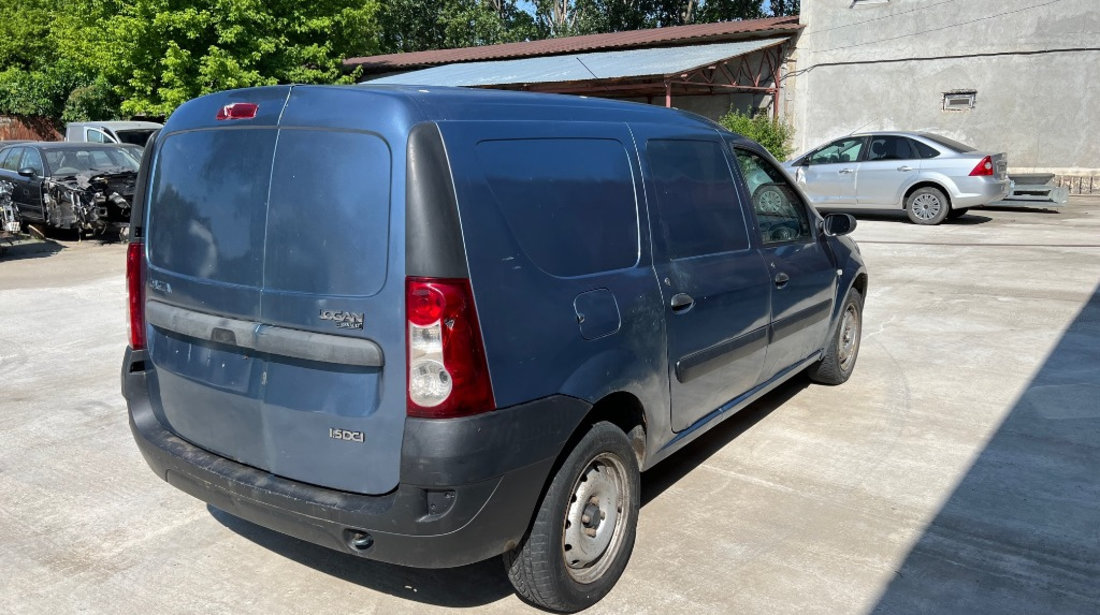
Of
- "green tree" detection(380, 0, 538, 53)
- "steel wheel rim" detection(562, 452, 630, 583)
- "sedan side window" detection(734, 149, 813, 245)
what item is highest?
"green tree" detection(380, 0, 538, 53)

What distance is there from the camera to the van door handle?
3832 millimetres

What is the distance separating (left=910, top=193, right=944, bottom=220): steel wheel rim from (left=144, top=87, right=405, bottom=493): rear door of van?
1419 cm

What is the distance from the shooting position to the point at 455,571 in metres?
3.74

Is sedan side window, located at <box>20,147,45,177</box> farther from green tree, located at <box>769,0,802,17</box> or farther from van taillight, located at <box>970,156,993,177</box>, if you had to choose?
green tree, located at <box>769,0,802,17</box>

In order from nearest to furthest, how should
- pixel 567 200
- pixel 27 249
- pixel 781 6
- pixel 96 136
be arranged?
pixel 567 200
pixel 27 249
pixel 96 136
pixel 781 6

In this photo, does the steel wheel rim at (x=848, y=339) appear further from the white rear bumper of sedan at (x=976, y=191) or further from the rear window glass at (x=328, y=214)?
the white rear bumper of sedan at (x=976, y=191)

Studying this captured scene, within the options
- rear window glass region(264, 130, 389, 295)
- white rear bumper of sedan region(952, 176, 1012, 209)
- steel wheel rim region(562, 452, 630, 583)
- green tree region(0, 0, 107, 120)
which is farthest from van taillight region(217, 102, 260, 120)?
green tree region(0, 0, 107, 120)

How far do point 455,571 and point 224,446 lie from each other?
1091 mm

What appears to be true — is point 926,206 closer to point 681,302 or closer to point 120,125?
point 681,302

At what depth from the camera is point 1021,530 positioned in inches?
160

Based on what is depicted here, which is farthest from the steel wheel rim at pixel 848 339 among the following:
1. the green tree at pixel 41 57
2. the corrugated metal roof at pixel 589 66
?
the green tree at pixel 41 57

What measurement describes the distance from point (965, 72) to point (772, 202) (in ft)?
61.7

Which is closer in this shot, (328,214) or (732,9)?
(328,214)

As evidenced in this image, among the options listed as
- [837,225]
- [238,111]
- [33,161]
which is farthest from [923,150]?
[33,161]
